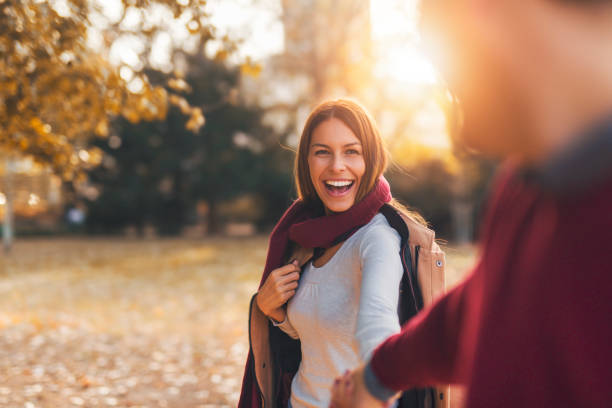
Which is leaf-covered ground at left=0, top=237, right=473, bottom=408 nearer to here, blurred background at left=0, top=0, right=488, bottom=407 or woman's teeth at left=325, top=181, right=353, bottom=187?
blurred background at left=0, top=0, right=488, bottom=407

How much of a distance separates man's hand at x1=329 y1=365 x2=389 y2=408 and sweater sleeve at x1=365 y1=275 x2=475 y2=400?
0.02 m

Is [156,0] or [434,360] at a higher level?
[156,0]

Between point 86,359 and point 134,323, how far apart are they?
2.26 m

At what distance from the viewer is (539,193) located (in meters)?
0.80

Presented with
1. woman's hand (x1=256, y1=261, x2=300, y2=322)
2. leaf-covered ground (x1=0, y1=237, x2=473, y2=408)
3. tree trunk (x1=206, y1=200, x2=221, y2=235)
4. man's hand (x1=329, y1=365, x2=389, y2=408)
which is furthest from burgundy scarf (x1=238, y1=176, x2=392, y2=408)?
tree trunk (x1=206, y1=200, x2=221, y2=235)

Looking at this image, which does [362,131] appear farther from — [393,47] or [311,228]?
[393,47]

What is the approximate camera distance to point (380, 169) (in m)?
2.23

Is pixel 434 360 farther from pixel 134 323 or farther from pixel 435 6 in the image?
pixel 134 323

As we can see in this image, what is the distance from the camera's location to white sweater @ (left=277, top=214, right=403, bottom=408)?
192 cm

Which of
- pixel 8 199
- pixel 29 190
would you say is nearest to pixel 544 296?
pixel 29 190

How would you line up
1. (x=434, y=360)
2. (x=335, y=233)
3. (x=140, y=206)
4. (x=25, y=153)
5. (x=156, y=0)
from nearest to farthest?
(x=434, y=360) < (x=335, y=233) < (x=156, y=0) < (x=25, y=153) < (x=140, y=206)

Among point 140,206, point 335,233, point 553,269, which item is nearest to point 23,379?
point 335,233

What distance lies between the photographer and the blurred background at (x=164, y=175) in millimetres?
4840

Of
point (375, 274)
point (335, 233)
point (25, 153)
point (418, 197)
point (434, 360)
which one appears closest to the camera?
point (434, 360)
